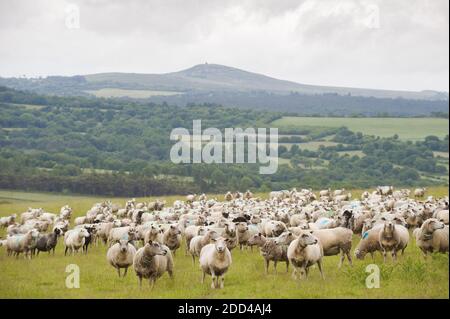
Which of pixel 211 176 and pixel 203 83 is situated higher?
pixel 203 83

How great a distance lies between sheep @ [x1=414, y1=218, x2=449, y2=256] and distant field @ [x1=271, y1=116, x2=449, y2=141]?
258 ft

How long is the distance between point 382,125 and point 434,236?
9845 centimetres

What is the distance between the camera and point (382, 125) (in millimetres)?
117938

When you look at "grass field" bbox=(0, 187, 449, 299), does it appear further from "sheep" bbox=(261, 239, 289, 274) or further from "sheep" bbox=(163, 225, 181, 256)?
"sheep" bbox=(163, 225, 181, 256)

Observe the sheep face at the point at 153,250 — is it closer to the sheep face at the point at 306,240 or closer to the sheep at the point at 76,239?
the sheep face at the point at 306,240

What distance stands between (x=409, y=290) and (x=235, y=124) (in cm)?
11774

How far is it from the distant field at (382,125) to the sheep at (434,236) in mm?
78750

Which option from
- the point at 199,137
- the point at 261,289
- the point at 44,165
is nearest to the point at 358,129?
the point at 199,137

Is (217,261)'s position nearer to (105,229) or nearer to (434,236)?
(434,236)

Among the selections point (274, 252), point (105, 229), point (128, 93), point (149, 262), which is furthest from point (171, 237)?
point (128, 93)

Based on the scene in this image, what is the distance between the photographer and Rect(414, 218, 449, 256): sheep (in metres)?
21.8

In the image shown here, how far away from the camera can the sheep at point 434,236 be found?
71.6 feet
